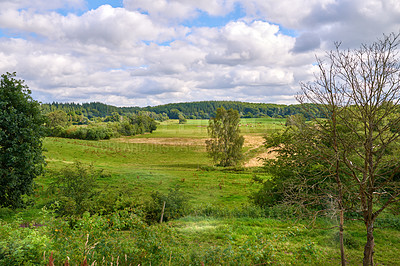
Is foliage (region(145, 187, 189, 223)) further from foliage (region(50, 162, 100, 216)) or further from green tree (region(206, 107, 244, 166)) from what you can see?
green tree (region(206, 107, 244, 166))

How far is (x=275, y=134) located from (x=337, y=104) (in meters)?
9.55

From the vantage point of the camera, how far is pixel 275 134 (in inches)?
612

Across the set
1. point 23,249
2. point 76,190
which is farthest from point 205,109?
point 23,249

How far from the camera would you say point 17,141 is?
Result: 13250 mm

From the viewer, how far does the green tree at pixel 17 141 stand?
1286cm

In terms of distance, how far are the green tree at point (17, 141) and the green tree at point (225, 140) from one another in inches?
1284

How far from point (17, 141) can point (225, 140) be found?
34.8 m

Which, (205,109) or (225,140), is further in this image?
(205,109)

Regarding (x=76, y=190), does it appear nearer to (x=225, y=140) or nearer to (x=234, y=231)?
(x=234, y=231)

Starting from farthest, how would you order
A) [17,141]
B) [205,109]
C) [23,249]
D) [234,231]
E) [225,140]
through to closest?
[205,109]
[225,140]
[17,141]
[234,231]
[23,249]

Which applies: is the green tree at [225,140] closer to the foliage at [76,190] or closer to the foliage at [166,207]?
the foliage at [166,207]

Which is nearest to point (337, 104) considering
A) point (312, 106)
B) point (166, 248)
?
point (312, 106)

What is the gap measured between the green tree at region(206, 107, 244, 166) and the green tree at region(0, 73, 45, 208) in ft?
107

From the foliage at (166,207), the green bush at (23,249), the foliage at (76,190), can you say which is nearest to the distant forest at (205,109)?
the foliage at (166,207)
